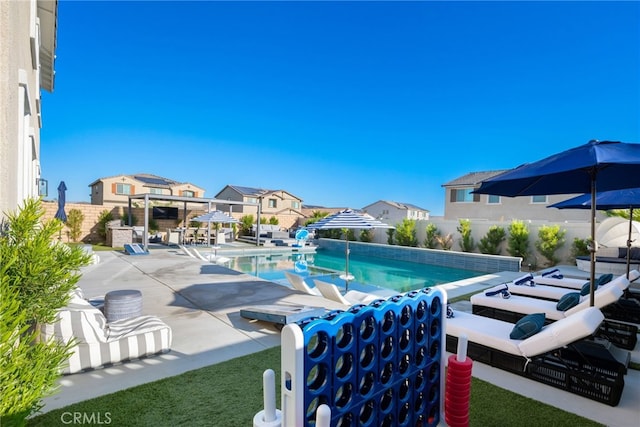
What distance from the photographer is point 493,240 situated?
16.1m

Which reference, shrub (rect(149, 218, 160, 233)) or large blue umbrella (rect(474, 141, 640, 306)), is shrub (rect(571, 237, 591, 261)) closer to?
large blue umbrella (rect(474, 141, 640, 306))

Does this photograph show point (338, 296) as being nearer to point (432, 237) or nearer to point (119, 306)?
point (119, 306)

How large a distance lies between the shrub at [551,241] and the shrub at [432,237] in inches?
214

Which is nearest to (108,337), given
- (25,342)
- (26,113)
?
(25,342)

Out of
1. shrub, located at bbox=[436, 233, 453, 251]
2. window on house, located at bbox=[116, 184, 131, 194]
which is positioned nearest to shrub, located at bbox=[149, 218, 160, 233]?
window on house, located at bbox=[116, 184, 131, 194]

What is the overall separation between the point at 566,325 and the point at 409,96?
28.0 m

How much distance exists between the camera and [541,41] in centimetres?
1490

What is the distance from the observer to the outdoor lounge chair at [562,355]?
3232 mm

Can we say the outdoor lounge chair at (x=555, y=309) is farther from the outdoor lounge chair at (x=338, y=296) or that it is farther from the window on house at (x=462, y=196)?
the window on house at (x=462, y=196)

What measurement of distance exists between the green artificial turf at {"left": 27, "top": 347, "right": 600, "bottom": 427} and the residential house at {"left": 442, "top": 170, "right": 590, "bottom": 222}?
17.9m

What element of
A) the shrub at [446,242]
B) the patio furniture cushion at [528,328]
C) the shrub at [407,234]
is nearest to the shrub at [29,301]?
the patio furniture cushion at [528,328]

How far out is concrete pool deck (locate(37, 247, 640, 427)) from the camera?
3.29 meters

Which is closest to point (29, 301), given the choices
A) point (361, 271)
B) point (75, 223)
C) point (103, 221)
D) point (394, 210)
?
point (361, 271)

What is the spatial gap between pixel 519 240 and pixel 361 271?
7805 mm
